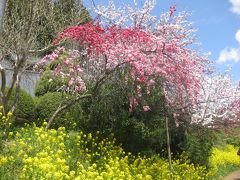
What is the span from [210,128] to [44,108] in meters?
5.75

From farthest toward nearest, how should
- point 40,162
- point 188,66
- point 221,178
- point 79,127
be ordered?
point 221,178, point 79,127, point 188,66, point 40,162

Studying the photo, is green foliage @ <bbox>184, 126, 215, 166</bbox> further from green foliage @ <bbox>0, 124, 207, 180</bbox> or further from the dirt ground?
the dirt ground

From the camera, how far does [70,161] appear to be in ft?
26.6

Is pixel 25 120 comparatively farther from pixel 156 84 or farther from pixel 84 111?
pixel 156 84

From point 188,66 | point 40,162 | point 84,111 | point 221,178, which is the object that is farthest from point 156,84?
point 221,178

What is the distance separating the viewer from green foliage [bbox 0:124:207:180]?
241 inches

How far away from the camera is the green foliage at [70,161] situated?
6.12 m

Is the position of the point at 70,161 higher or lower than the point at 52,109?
lower

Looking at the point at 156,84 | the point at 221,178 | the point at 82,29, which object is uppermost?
the point at 82,29

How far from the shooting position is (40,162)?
6.09m

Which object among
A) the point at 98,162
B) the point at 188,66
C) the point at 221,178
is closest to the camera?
the point at 98,162

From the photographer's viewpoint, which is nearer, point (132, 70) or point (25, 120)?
point (132, 70)

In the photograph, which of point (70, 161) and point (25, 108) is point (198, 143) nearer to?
point (25, 108)

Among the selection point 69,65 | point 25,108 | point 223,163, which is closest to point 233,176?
point 223,163
